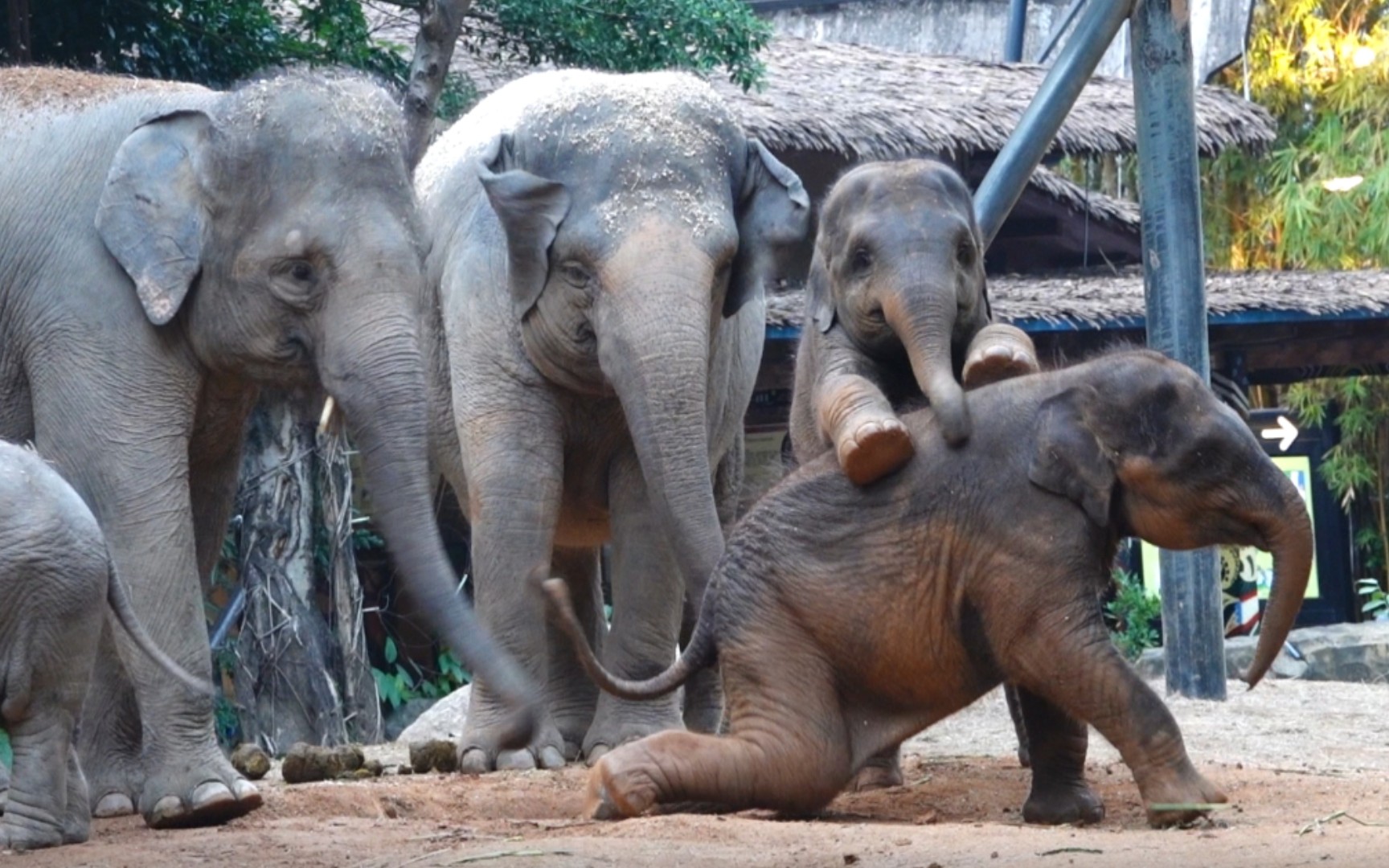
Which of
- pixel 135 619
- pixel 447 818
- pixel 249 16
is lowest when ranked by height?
pixel 447 818

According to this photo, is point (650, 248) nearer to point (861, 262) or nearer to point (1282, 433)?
point (861, 262)

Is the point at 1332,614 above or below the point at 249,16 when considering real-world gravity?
below

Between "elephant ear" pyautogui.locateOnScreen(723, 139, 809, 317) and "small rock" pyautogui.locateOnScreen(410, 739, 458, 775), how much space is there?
5.73 feet

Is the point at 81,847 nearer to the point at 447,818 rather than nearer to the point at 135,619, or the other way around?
the point at 135,619

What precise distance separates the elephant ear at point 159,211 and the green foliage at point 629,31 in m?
5.64

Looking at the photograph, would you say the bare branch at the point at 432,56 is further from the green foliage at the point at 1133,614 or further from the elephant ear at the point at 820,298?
the green foliage at the point at 1133,614

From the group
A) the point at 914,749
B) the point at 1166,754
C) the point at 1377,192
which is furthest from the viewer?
the point at 1377,192

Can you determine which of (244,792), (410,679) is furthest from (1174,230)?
(410,679)

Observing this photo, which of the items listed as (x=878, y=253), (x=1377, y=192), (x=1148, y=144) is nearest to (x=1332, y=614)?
(x=1377, y=192)

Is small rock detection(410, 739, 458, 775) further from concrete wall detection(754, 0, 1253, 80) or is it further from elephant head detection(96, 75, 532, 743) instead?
concrete wall detection(754, 0, 1253, 80)

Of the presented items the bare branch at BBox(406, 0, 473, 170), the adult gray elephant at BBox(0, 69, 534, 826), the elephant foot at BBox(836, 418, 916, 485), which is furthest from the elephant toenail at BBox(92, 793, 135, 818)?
the bare branch at BBox(406, 0, 473, 170)

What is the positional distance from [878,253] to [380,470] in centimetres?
150

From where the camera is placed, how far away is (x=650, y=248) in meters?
7.12

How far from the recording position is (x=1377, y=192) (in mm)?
22844
